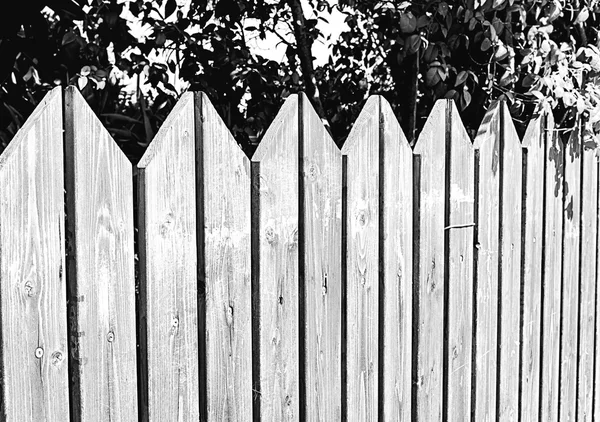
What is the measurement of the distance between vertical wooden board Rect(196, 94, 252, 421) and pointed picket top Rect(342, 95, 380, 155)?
1.11 ft

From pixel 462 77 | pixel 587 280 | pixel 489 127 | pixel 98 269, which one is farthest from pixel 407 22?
pixel 98 269

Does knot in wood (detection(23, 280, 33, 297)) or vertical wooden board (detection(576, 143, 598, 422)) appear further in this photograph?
vertical wooden board (detection(576, 143, 598, 422))

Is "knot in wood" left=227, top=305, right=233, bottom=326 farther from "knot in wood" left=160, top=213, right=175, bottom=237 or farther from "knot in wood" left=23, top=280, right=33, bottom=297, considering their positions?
"knot in wood" left=23, top=280, right=33, bottom=297

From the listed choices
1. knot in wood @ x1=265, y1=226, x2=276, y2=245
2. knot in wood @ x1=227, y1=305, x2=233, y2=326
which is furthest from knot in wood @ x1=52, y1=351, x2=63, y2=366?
knot in wood @ x1=265, y1=226, x2=276, y2=245

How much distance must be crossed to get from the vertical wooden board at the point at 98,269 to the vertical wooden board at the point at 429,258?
92 centimetres

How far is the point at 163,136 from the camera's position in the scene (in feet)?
4.83

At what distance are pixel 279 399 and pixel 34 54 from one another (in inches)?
69.9

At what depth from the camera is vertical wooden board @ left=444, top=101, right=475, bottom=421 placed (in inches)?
87.7

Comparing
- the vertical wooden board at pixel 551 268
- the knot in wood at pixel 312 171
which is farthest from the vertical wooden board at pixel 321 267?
the vertical wooden board at pixel 551 268

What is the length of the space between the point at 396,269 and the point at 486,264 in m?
0.49

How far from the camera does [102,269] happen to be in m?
1.38

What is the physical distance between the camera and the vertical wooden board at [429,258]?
2.11 m

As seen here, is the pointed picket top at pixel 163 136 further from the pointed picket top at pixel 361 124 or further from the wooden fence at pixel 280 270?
the pointed picket top at pixel 361 124

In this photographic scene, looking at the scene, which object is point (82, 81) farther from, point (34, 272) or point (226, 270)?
point (34, 272)
